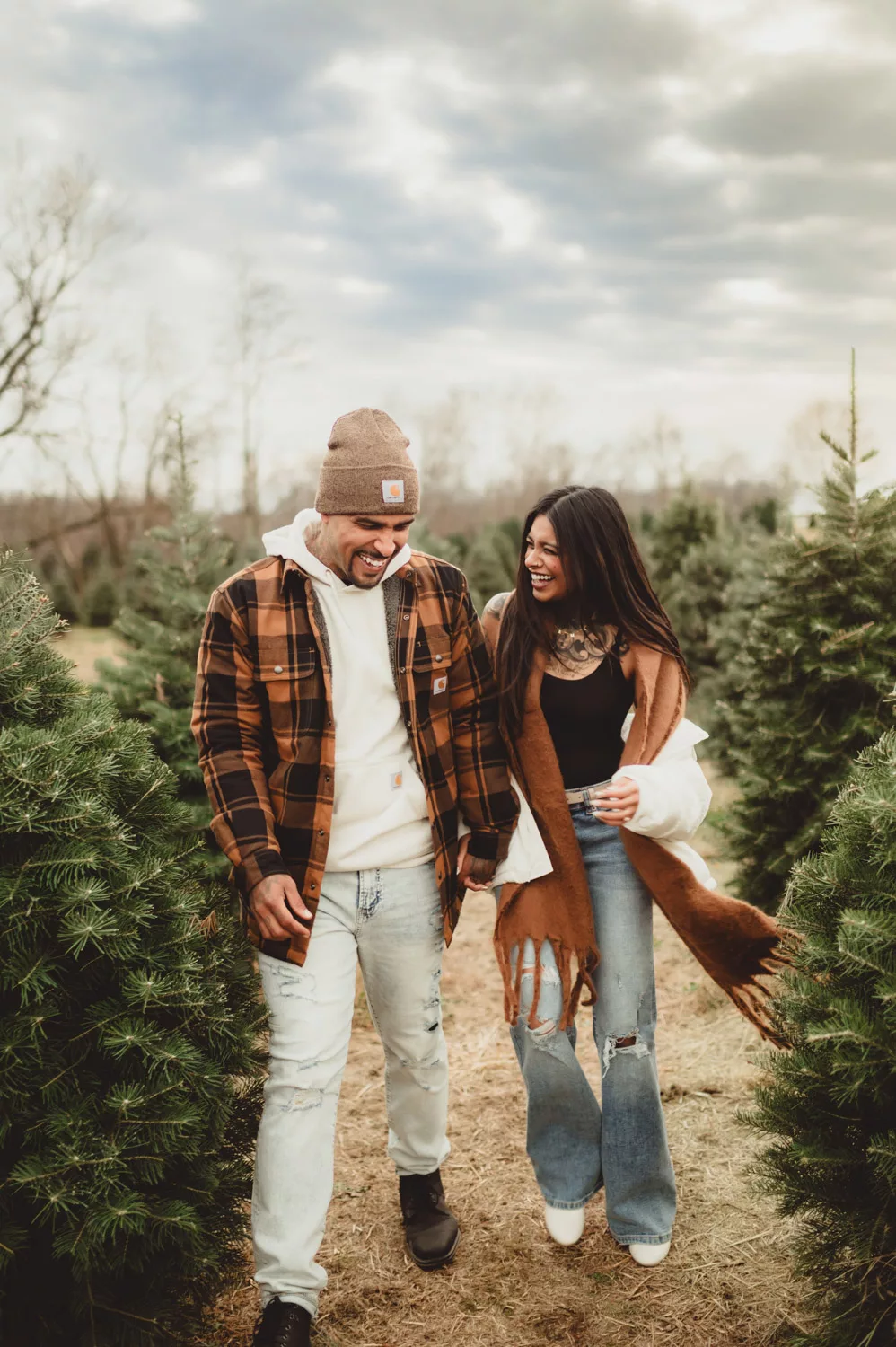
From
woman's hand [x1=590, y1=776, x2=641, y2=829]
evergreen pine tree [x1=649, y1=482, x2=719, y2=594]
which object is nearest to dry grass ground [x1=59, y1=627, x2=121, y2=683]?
evergreen pine tree [x1=649, y1=482, x2=719, y2=594]

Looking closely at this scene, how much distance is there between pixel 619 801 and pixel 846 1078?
98cm

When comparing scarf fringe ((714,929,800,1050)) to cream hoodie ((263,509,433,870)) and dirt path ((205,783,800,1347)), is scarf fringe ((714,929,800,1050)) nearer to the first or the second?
dirt path ((205,783,800,1347))

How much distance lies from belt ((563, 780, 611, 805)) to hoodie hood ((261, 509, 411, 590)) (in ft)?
3.06

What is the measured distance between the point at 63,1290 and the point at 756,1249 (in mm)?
2174

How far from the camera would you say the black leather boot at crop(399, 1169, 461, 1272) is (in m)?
3.35

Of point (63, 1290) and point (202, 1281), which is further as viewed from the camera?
point (202, 1281)

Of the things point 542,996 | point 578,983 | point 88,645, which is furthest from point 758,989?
point 88,645

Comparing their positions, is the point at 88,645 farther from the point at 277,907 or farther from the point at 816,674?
the point at 277,907

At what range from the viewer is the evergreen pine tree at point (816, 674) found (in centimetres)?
521

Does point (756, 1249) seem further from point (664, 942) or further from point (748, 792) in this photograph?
point (664, 942)

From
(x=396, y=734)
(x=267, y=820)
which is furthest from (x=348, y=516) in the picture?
(x=267, y=820)

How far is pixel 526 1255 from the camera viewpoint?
3.41 m

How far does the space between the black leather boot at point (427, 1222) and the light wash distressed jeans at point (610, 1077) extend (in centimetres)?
37

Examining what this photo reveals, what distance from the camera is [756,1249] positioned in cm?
333
